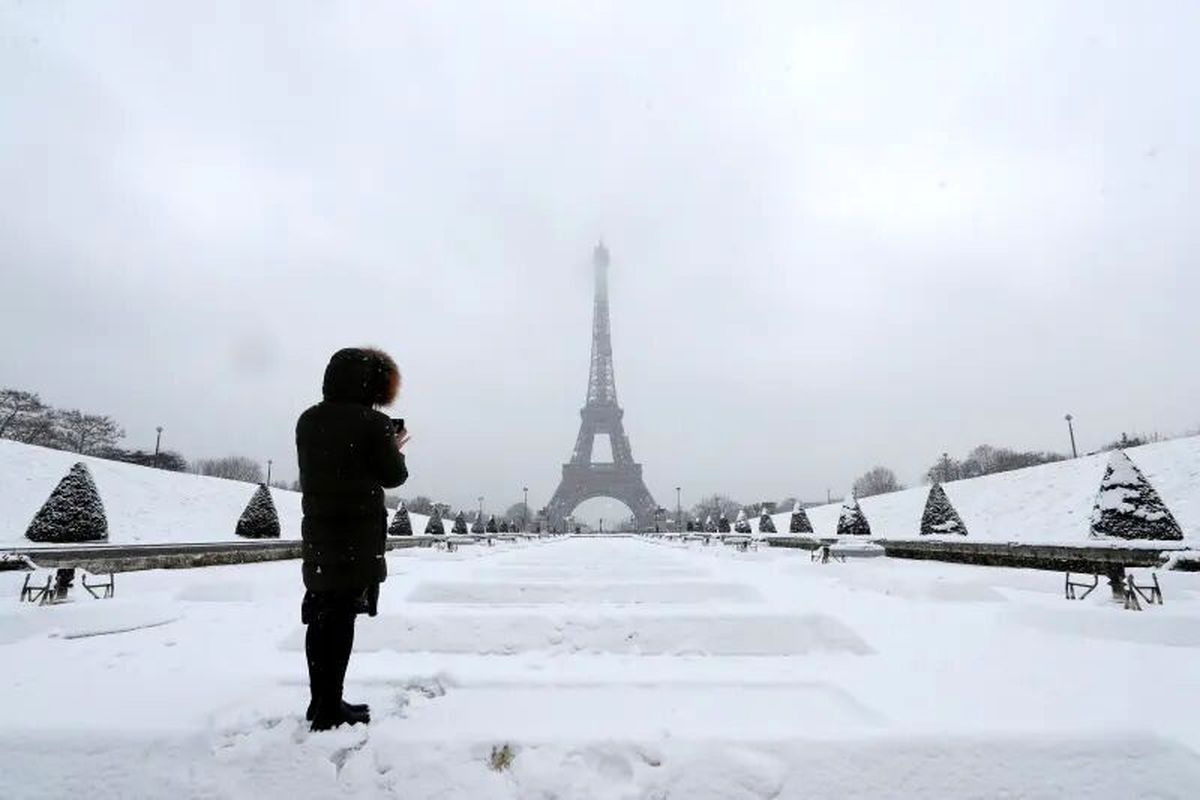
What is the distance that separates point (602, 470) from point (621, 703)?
56.7m

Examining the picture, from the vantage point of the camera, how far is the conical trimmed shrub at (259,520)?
18906 millimetres

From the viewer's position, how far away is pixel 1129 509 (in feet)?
35.8

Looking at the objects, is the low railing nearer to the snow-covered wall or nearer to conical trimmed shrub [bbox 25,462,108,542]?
conical trimmed shrub [bbox 25,462,108,542]

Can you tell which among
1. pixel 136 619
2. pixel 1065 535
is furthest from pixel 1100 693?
pixel 1065 535

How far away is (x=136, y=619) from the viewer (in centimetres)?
596

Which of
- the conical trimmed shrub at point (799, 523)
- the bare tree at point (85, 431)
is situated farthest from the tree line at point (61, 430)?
the conical trimmed shrub at point (799, 523)

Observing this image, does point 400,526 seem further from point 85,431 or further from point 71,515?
point 85,431

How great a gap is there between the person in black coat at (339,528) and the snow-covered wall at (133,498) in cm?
1943

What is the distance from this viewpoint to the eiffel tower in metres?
57.8

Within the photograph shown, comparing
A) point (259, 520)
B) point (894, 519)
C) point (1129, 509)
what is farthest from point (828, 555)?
point (894, 519)

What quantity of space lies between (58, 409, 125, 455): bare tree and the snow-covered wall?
27.2 metres

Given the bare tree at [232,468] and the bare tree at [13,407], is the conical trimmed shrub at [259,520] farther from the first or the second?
the bare tree at [232,468]

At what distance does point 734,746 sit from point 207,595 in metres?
7.86

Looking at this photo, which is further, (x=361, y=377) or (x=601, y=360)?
(x=601, y=360)
